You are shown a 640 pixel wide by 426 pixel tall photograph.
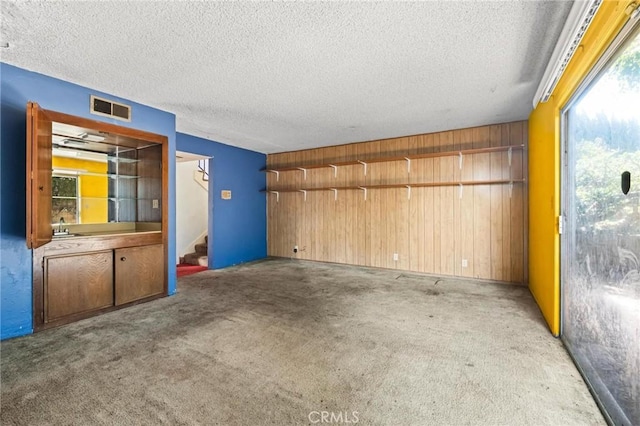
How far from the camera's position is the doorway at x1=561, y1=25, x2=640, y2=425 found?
4.58 feet

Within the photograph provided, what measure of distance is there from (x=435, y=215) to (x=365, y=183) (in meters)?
1.44

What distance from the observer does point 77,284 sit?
301 centimetres

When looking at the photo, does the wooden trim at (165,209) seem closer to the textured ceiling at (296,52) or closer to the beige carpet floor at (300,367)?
the beige carpet floor at (300,367)

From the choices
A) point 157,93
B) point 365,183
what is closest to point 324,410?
point 157,93

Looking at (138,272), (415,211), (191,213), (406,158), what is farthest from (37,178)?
(415,211)

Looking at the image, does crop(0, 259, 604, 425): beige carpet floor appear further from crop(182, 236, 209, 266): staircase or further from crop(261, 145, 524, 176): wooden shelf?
crop(182, 236, 209, 266): staircase

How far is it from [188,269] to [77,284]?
2728mm

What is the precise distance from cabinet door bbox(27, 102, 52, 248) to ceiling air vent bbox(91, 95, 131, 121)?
56 centimetres

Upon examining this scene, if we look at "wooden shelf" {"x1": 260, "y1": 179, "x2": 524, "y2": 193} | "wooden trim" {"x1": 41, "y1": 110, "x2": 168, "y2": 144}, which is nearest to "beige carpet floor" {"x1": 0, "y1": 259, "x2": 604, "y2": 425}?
"wooden shelf" {"x1": 260, "y1": 179, "x2": 524, "y2": 193}

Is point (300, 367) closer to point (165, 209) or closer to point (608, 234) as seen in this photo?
point (608, 234)

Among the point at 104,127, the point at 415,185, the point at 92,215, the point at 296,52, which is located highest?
the point at 296,52

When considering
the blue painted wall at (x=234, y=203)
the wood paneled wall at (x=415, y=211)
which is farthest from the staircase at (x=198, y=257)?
the wood paneled wall at (x=415, y=211)

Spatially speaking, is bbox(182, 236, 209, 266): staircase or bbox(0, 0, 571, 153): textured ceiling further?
bbox(182, 236, 209, 266): staircase

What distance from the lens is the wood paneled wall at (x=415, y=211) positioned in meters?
4.41
